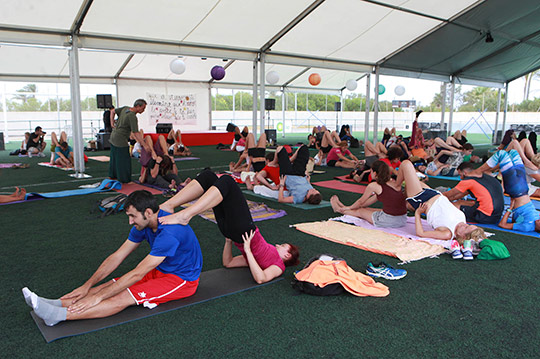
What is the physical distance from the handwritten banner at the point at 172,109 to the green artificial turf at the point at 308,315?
44.1 ft

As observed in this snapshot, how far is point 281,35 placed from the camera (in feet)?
31.1

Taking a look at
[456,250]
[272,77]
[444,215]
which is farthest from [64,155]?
[456,250]

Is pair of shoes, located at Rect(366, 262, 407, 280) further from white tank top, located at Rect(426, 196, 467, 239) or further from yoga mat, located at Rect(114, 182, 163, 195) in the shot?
yoga mat, located at Rect(114, 182, 163, 195)

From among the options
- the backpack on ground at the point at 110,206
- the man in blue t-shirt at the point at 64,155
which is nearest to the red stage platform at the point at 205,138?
the man in blue t-shirt at the point at 64,155

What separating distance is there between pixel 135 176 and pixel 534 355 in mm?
7260

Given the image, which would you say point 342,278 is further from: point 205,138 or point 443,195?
point 205,138

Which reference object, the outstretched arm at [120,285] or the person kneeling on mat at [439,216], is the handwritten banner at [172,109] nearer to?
the person kneeling on mat at [439,216]

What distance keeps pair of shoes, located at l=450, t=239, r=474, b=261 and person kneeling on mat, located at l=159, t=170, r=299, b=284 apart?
1.40 metres

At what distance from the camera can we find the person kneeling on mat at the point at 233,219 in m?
2.42

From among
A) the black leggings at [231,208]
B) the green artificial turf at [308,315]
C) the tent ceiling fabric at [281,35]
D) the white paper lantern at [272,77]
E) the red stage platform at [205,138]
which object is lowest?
the green artificial turf at [308,315]

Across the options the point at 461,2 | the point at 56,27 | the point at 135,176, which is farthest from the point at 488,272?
the point at 461,2

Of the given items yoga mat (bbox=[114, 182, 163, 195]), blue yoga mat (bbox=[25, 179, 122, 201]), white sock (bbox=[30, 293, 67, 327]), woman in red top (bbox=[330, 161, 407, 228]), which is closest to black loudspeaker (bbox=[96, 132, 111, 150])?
yoga mat (bbox=[114, 182, 163, 195])

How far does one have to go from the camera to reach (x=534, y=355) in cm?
198

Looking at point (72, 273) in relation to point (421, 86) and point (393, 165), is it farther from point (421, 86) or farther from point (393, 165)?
point (421, 86)
